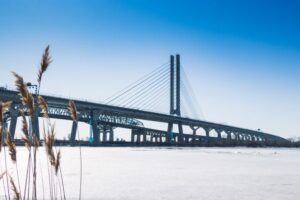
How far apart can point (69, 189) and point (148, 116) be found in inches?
3064

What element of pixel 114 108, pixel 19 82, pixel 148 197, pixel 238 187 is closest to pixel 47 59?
pixel 19 82

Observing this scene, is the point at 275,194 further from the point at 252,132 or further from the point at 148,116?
the point at 252,132

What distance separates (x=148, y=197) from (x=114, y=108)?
243 ft

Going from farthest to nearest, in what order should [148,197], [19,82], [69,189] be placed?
[69,189] → [148,197] → [19,82]

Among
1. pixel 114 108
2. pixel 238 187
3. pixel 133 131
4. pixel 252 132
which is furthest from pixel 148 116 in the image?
pixel 238 187

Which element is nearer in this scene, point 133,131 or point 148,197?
point 148,197

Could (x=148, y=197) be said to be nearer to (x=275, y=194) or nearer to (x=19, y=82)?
(x=275, y=194)

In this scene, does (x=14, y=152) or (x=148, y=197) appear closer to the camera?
(x=14, y=152)

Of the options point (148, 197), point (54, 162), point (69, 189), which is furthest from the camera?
point (69, 189)

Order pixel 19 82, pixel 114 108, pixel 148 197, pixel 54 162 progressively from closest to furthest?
pixel 19 82, pixel 54 162, pixel 148 197, pixel 114 108

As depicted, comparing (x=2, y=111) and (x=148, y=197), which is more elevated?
(x=2, y=111)

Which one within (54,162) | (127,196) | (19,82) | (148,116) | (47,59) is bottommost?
(127,196)

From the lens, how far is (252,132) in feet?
389

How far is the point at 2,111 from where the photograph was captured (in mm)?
2744
